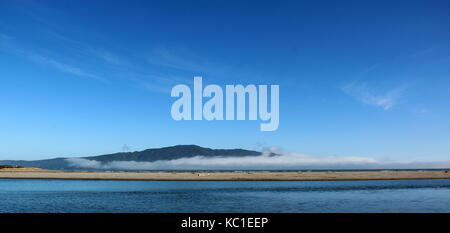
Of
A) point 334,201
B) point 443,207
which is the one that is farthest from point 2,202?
point 443,207

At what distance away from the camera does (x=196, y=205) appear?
4825cm
